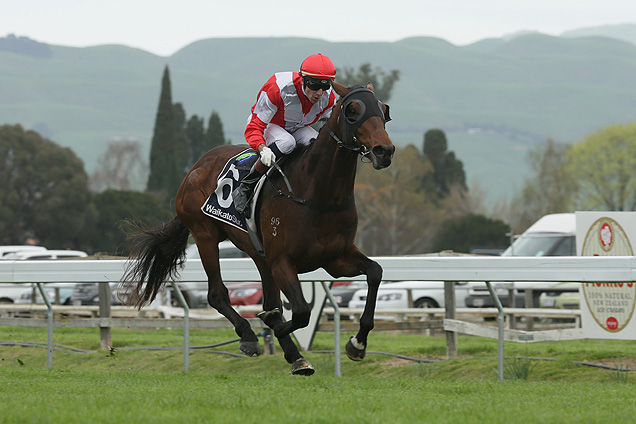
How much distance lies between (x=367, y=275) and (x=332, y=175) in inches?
27.9

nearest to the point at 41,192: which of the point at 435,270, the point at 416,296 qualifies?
the point at 416,296

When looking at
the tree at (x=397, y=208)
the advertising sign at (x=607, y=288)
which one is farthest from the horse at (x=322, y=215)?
the tree at (x=397, y=208)

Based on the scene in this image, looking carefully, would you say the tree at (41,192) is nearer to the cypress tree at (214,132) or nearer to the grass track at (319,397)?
the cypress tree at (214,132)

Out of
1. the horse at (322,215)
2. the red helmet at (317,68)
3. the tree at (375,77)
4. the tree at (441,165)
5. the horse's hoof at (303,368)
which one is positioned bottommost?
the horse's hoof at (303,368)

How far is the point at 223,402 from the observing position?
4.96m

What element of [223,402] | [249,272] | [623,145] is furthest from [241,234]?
[623,145]

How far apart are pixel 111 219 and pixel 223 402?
50.4 metres

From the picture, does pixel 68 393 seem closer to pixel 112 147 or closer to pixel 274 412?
pixel 274 412

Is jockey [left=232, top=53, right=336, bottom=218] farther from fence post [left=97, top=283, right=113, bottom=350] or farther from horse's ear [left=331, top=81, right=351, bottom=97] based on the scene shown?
fence post [left=97, top=283, right=113, bottom=350]

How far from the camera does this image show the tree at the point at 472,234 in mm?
52844

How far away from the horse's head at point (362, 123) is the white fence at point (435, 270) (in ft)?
6.71

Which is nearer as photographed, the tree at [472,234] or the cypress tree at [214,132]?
the tree at [472,234]

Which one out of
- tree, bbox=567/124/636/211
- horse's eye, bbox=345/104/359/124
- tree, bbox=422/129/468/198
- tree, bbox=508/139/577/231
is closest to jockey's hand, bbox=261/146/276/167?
horse's eye, bbox=345/104/359/124

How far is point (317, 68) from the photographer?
20.7ft
